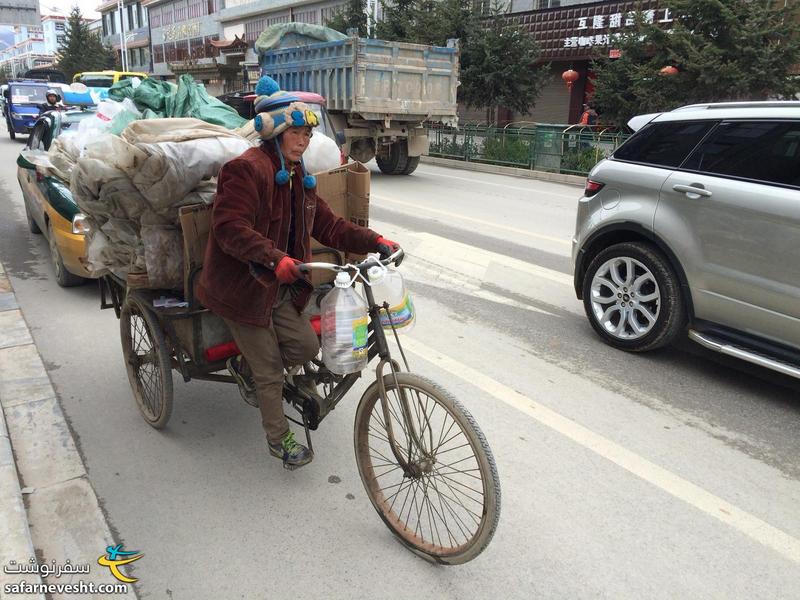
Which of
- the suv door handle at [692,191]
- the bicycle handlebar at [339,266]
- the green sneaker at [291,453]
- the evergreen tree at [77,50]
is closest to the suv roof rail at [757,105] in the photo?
the suv door handle at [692,191]

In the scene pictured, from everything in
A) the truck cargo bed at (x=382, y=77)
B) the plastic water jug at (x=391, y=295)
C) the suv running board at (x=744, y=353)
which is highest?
the truck cargo bed at (x=382, y=77)

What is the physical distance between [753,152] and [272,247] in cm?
340

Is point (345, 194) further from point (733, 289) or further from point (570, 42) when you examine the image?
point (570, 42)

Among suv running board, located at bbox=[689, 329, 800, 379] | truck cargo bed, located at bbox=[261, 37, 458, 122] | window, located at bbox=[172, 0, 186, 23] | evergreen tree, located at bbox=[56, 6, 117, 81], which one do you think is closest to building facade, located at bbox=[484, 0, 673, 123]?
truck cargo bed, located at bbox=[261, 37, 458, 122]

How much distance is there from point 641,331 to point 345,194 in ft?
8.38

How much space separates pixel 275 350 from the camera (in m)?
3.18

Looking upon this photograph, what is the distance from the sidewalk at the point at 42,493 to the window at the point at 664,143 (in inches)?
172

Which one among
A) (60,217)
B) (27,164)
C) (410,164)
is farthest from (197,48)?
(60,217)

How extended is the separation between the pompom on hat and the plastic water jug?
25.1 inches

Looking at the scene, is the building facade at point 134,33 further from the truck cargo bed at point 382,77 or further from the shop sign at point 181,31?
the truck cargo bed at point 382,77

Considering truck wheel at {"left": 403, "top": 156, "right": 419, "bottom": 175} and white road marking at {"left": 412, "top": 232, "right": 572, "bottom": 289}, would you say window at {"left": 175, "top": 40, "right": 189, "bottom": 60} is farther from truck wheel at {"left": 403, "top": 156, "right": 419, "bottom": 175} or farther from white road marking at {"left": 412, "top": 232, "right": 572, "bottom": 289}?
white road marking at {"left": 412, "top": 232, "right": 572, "bottom": 289}

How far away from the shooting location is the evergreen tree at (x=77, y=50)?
191ft

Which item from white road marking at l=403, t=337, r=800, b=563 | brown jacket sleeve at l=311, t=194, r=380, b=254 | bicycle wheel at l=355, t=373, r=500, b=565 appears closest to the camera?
bicycle wheel at l=355, t=373, r=500, b=565

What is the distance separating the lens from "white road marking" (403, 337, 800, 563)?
3.06 m
